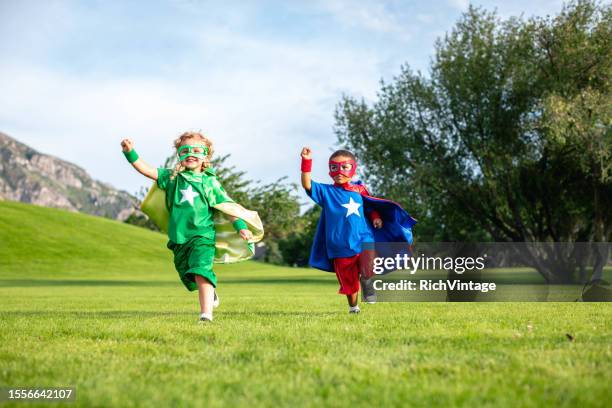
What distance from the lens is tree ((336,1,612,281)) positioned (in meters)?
27.8

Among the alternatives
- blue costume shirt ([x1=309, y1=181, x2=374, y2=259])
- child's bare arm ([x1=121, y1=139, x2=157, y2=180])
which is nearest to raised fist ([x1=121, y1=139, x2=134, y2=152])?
child's bare arm ([x1=121, y1=139, x2=157, y2=180])

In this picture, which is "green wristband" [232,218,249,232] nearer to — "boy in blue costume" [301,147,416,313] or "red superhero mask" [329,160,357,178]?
"boy in blue costume" [301,147,416,313]

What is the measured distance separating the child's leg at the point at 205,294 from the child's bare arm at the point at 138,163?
1545 mm

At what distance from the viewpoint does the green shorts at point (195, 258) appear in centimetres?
798

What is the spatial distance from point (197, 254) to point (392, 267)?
356 centimetres

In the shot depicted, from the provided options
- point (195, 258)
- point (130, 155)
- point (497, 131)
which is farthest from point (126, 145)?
point (497, 131)

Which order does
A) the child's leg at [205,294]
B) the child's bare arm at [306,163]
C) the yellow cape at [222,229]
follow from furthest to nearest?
the child's bare arm at [306,163] < the yellow cape at [222,229] < the child's leg at [205,294]

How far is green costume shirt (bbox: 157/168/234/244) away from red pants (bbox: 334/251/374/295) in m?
2.15

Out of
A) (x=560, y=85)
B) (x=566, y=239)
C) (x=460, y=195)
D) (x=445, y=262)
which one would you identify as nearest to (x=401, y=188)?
(x=460, y=195)

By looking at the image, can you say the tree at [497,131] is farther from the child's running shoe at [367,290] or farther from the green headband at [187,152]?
the green headband at [187,152]

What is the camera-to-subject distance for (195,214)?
8.12 meters

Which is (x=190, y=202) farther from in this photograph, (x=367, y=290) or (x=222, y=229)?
(x=367, y=290)

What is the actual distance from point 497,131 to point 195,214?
23.8 meters

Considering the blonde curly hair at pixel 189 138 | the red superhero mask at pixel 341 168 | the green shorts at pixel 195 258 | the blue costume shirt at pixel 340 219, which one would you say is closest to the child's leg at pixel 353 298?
the blue costume shirt at pixel 340 219
